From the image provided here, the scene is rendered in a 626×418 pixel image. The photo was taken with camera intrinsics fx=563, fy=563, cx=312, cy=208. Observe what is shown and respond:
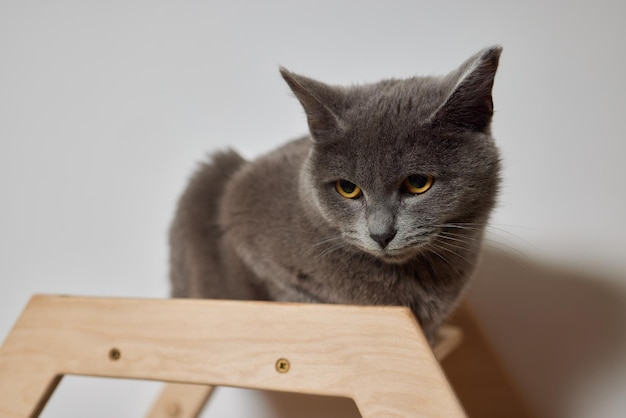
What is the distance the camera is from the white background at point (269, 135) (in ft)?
3.80

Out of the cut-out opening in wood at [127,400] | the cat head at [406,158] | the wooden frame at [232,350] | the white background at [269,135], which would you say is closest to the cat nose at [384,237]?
the cat head at [406,158]

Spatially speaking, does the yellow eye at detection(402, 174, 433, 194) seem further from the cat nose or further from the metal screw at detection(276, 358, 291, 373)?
the metal screw at detection(276, 358, 291, 373)

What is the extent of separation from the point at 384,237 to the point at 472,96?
0.24 m

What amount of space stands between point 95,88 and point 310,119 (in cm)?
100

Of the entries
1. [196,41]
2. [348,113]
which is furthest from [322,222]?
[196,41]

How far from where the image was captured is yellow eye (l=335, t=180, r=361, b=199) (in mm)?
878

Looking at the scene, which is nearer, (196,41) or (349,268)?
(349,268)

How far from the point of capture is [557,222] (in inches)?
48.5

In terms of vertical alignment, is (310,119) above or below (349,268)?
above

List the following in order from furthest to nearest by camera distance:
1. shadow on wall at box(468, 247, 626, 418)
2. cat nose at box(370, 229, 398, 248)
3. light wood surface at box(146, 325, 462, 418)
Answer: light wood surface at box(146, 325, 462, 418), shadow on wall at box(468, 247, 626, 418), cat nose at box(370, 229, 398, 248)

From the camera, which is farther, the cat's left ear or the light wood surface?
the light wood surface

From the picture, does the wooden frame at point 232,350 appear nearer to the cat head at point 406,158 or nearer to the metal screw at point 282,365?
the metal screw at point 282,365

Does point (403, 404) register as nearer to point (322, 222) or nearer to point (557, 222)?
point (322, 222)

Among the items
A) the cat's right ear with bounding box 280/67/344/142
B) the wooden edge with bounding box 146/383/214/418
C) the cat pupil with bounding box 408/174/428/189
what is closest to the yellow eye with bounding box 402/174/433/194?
the cat pupil with bounding box 408/174/428/189
